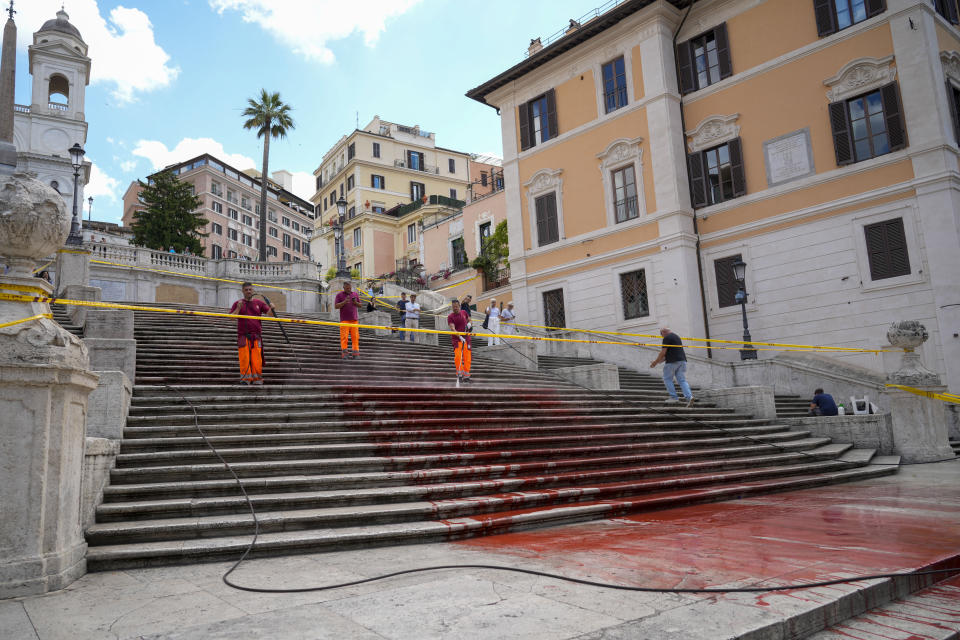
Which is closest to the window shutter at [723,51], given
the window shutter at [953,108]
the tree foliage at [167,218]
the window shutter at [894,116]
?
the window shutter at [894,116]

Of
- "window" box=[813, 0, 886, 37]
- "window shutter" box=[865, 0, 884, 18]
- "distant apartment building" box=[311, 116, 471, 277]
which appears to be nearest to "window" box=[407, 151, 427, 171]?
"distant apartment building" box=[311, 116, 471, 277]

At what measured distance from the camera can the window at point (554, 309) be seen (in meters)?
24.2

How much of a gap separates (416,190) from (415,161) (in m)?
3.45

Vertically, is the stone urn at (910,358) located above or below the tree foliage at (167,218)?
below

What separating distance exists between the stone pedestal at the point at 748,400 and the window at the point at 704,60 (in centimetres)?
1237

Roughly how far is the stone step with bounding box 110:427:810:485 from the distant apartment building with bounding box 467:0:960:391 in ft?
31.6

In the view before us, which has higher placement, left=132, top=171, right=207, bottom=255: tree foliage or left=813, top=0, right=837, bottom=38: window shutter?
left=132, top=171, right=207, bottom=255: tree foliage

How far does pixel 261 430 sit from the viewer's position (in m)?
8.06

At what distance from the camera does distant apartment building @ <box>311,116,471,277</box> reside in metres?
48.5

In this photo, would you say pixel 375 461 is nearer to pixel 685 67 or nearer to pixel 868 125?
pixel 868 125

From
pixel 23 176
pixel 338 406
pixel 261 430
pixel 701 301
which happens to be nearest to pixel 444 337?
pixel 701 301

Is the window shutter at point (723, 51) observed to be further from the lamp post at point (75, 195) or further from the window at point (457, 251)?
the lamp post at point (75, 195)

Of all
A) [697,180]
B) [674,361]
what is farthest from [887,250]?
[674,361]

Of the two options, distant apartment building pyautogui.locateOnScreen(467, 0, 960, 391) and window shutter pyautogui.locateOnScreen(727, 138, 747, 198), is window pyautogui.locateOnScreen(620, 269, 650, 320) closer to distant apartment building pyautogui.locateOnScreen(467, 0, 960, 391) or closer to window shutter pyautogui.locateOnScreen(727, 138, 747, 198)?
distant apartment building pyautogui.locateOnScreen(467, 0, 960, 391)
